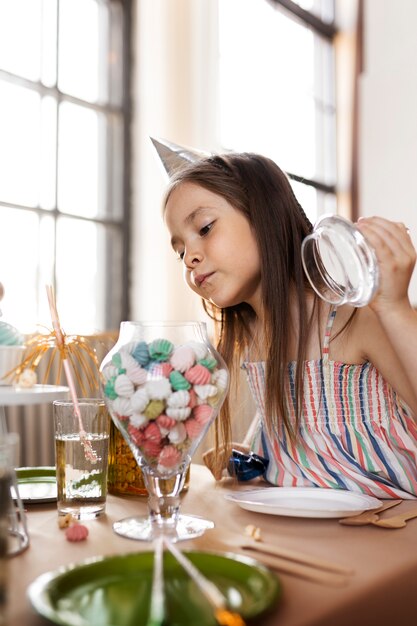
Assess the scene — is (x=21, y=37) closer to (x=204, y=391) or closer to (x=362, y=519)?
(x=204, y=391)

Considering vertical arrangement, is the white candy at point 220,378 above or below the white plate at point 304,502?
above

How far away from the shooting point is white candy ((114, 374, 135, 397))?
0.63 meters

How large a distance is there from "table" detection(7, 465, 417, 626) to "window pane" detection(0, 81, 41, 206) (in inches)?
79.6

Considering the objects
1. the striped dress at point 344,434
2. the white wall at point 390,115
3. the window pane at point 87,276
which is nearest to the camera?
the striped dress at point 344,434

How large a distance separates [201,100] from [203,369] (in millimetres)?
2501

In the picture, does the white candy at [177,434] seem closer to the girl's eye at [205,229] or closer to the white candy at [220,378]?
the white candy at [220,378]

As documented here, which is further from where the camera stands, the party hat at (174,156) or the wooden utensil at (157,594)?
the party hat at (174,156)

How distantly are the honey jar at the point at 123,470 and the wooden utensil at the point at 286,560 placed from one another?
237 millimetres

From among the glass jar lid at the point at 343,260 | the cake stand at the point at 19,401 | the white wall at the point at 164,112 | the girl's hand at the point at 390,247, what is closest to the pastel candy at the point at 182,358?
the cake stand at the point at 19,401

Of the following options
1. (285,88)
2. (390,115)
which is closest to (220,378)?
(285,88)

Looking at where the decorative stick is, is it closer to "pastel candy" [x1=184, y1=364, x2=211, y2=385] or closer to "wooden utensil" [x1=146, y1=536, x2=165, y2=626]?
"wooden utensil" [x1=146, y1=536, x2=165, y2=626]

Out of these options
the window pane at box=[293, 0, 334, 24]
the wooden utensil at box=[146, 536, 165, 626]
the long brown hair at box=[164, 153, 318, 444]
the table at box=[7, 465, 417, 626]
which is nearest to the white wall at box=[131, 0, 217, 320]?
the window pane at box=[293, 0, 334, 24]

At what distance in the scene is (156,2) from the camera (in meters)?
2.88

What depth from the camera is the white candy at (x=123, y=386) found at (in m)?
0.63
